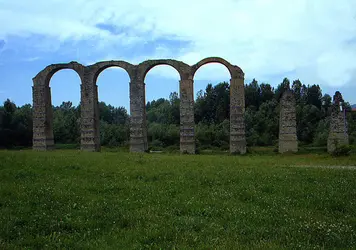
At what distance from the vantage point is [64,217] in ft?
19.0

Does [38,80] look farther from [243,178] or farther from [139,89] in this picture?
[243,178]

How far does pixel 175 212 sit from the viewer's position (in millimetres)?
6242

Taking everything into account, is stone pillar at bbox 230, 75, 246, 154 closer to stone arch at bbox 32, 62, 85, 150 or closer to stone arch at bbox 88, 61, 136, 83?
stone arch at bbox 88, 61, 136, 83

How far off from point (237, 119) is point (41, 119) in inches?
678

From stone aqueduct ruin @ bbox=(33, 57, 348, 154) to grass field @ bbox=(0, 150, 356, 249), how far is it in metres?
18.7

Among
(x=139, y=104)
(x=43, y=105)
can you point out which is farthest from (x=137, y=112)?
(x=43, y=105)

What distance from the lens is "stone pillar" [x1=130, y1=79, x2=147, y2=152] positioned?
30.4 meters

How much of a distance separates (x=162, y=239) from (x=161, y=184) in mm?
4084

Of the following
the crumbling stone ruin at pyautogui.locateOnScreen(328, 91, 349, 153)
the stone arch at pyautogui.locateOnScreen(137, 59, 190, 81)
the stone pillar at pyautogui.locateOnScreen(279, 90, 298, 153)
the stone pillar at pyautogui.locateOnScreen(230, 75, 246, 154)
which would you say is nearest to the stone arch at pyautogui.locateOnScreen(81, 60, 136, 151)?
the stone arch at pyautogui.locateOnScreen(137, 59, 190, 81)

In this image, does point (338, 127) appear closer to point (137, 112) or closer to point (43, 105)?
point (137, 112)

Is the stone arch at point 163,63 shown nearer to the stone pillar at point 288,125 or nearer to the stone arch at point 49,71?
the stone arch at point 49,71

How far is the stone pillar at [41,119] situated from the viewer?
105 feet

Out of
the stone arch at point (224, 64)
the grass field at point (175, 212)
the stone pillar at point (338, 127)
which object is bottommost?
the grass field at point (175, 212)

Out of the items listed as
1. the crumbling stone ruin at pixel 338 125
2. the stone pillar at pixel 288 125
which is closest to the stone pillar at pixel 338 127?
the crumbling stone ruin at pixel 338 125
